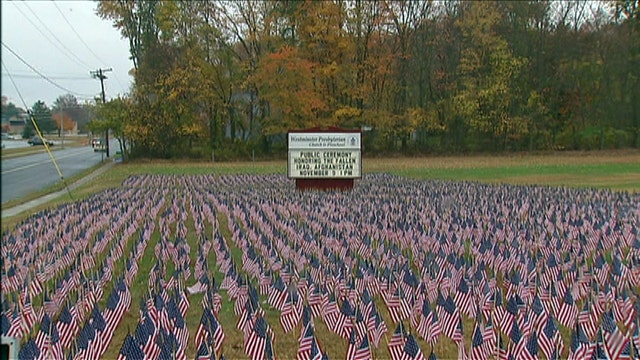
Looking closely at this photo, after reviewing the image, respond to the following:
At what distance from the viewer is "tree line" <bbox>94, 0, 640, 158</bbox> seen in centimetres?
4656

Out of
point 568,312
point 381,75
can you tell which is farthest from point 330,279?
point 381,75

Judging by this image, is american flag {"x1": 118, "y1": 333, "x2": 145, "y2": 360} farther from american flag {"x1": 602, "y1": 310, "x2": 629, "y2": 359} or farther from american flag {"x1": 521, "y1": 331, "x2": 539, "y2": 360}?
american flag {"x1": 602, "y1": 310, "x2": 629, "y2": 359}

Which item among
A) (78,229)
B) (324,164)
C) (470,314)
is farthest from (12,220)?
(470,314)

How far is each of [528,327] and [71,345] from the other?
3932 mm

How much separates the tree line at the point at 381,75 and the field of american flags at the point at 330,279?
3143 centimetres

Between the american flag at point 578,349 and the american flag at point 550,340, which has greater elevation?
the american flag at point 578,349

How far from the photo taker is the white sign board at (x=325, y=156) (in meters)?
20.6

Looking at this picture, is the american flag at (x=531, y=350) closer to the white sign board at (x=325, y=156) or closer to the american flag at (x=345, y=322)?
the american flag at (x=345, y=322)

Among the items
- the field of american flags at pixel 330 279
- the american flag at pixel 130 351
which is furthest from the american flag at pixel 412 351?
the american flag at pixel 130 351

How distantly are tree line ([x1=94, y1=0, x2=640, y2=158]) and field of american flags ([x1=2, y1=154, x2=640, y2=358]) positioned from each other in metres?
31.4

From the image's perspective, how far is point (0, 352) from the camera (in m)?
1.61

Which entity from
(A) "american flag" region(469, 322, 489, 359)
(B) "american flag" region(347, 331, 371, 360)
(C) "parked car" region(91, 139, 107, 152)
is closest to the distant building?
(B) "american flag" region(347, 331, 371, 360)

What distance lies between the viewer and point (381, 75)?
49.2 metres

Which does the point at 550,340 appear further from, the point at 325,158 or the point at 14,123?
the point at 325,158
